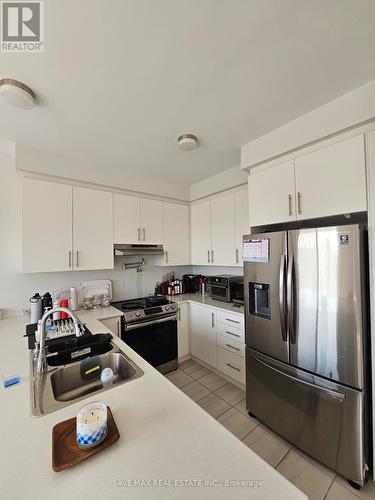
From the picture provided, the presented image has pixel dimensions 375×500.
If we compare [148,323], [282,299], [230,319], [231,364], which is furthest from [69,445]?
[231,364]

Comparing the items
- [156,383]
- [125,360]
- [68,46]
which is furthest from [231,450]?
[68,46]

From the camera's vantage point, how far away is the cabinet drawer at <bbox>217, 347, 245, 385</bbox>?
223cm

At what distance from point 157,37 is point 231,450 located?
1.74 meters

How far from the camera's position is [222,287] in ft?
8.89

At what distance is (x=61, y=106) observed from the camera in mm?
1466

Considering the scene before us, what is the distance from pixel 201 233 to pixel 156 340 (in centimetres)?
156

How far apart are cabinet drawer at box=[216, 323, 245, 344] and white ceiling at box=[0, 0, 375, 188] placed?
1912 mm

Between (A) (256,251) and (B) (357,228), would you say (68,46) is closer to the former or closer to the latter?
(A) (256,251)

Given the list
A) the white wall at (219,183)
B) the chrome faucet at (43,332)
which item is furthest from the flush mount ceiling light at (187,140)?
the chrome faucet at (43,332)

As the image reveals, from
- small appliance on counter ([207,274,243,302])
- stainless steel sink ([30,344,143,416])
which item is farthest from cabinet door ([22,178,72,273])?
small appliance on counter ([207,274,243,302])

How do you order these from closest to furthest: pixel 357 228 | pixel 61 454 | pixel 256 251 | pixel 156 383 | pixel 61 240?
1. pixel 61 454
2. pixel 156 383
3. pixel 357 228
4. pixel 256 251
5. pixel 61 240

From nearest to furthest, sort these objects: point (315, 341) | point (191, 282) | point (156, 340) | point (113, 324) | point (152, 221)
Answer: point (315, 341)
point (113, 324)
point (156, 340)
point (152, 221)
point (191, 282)

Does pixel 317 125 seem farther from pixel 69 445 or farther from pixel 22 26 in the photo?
pixel 69 445

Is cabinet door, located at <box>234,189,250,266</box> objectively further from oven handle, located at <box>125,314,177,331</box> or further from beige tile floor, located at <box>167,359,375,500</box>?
beige tile floor, located at <box>167,359,375,500</box>
